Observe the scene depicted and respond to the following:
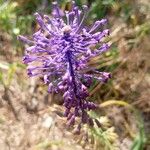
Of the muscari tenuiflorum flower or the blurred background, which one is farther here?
the blurred background

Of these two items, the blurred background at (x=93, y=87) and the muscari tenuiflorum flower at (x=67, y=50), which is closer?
the muscari tenuiflorum flower at (x=67, y=50)

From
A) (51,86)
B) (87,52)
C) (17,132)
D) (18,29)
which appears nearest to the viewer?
(87,52)

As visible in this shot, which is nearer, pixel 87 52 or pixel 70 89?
pixel 87 52

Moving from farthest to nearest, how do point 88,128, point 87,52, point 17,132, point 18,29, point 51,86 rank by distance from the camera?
point 18,29
point 17,132
point 88,128
point 51,86
point 87,52

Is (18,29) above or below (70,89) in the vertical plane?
above

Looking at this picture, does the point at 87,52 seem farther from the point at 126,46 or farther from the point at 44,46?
the point at 126,46

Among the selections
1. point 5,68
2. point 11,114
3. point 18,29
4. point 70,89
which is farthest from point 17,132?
point 70,89

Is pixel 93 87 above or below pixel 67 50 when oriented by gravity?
below

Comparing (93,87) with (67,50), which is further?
(93,87)
